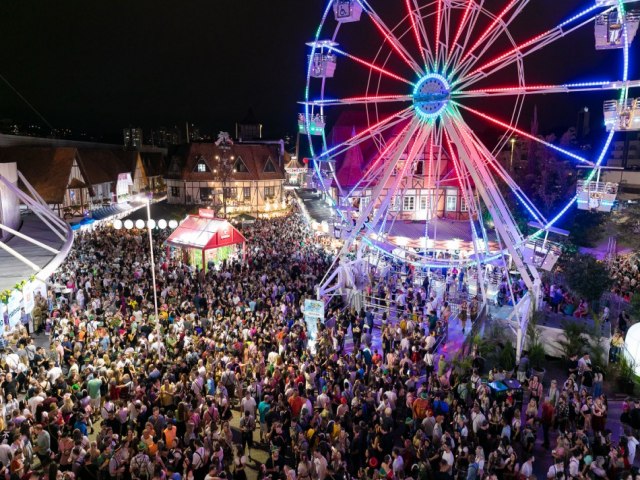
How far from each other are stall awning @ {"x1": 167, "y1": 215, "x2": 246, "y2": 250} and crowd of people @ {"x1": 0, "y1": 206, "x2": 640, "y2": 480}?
260 inches

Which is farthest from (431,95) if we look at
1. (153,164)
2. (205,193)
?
(153,164)

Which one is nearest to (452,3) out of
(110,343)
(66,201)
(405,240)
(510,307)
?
(510,307)

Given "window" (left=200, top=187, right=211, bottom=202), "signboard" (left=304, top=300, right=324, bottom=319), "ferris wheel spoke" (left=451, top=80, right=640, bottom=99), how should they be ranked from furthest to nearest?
"window" (left=200, top=187, right=211, bottom=202), "signboard" (left=304, top=300, right=324, bottom=319), "ferris wheel spoke" (left=451, top=80, right=640, bottom=99)

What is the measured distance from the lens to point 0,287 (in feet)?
45.6

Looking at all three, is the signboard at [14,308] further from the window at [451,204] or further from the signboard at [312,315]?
the window at [451,204]

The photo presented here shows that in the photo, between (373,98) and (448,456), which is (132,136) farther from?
(448,456)

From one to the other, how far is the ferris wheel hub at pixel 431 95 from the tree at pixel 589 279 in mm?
9592

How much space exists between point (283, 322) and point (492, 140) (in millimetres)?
34262

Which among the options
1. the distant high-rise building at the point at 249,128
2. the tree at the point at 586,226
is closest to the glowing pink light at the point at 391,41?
the tree at the point at 586,226

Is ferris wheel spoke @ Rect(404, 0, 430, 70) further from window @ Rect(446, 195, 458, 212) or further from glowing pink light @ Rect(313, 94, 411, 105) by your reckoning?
window @ Rect(446, 195, 458, 212)

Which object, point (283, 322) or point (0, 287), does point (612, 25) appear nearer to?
point (283, 322)

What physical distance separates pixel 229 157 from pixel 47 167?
16.3 m

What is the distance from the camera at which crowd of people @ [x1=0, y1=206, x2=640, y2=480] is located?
8.18m

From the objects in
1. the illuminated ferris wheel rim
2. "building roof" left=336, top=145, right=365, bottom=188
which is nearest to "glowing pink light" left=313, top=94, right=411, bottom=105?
the illuminated ferris wheel rim
